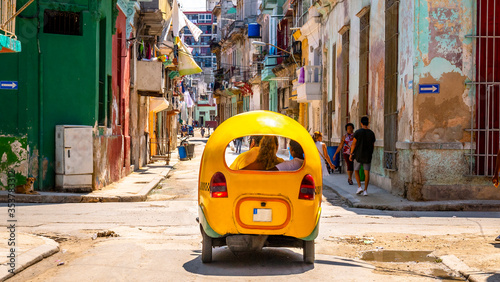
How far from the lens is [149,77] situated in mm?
26203

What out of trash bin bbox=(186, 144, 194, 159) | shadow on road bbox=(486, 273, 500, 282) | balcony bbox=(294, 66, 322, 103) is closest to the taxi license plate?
shadow on road bbox=(486, 273, 500, 282)

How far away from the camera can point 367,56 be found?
19.8m

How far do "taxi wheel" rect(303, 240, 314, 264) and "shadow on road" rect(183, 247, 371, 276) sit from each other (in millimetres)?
68

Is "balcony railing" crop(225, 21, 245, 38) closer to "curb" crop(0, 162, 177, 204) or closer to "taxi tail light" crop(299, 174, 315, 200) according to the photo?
"curb" crop(0, 162, 177, 204)

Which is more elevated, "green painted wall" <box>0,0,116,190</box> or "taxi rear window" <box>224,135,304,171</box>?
"green painted wall" <box>0,0,116,190</box>

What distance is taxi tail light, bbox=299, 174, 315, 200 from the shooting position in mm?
7289

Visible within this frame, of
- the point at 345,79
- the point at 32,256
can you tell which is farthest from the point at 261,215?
the point at 345,79

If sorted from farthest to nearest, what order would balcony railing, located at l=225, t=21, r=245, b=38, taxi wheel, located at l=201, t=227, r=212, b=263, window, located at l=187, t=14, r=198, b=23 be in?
window, located at l=187, t=14, r=198, b=23 → balcony railing, located at l=225, t=21, r=245, b=38 → taxi wheel, located at l=201, t=227, r=212, b=263

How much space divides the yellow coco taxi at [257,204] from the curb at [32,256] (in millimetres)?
1857

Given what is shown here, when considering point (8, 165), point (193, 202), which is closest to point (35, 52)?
point (8, 165)

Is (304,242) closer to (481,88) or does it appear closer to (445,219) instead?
(445,219)

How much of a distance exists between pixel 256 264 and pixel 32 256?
2.46 meters

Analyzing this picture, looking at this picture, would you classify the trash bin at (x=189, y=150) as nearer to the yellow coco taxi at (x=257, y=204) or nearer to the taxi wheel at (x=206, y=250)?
the taxi wheel at (x=206, y=250)

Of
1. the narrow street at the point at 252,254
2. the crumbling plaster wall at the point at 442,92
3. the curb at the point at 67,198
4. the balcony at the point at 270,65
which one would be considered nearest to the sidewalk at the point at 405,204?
the narrow street at the point at 252,254
